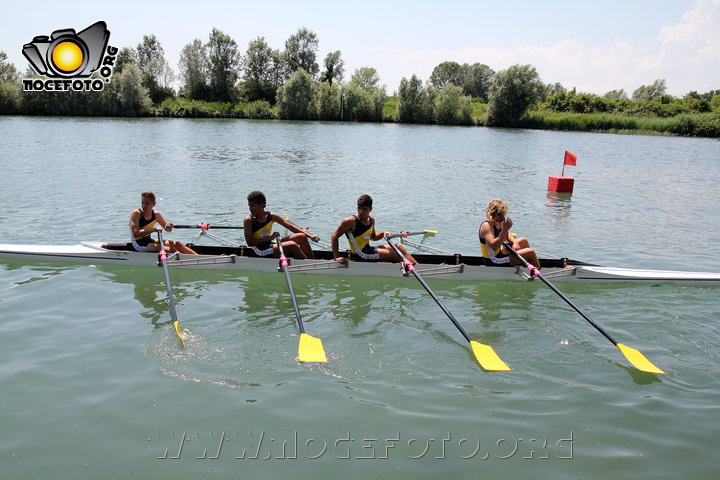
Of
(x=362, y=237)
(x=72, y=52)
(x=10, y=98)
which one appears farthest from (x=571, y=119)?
(x=10, y=98)

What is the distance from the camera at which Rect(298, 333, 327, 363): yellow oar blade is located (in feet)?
19.4

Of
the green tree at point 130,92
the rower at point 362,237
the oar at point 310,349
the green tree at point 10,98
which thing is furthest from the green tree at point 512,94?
the oar at point 310,349

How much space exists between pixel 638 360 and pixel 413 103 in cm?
6811

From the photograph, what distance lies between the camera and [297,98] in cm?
6600

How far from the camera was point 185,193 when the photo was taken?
17266 mm

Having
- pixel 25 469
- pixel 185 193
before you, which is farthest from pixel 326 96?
pixel 25 469

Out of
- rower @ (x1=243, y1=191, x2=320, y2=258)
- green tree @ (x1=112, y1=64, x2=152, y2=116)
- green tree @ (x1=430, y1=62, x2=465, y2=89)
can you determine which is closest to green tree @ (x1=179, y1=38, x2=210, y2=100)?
green tree @ (x1=112, y1=64, x2=152, y2=116)

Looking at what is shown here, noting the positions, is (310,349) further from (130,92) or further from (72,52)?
(130,92)

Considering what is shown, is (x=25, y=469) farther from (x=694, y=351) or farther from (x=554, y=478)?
(x=694, y=351)

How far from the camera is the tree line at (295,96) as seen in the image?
196ft

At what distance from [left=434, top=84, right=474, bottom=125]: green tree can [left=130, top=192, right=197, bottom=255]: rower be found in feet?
215

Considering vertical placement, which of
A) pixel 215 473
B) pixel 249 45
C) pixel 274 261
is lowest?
pixel 215 473

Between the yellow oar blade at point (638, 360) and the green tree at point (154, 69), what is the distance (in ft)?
225

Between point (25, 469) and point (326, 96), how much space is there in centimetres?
6629
